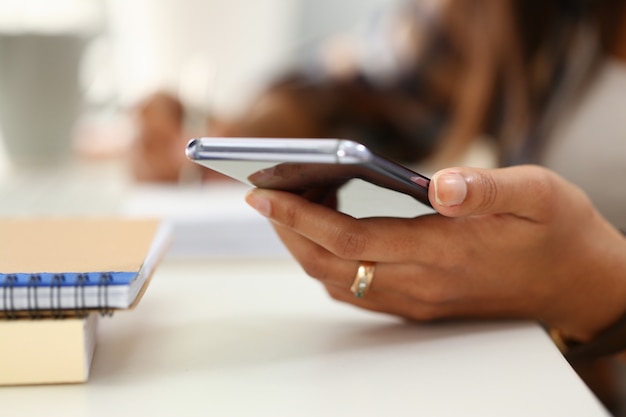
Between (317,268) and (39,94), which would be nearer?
(317,268)

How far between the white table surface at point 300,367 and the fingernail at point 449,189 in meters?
0.09

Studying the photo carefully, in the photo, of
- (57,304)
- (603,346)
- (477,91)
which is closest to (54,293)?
(57,304)

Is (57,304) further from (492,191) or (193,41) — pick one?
(193,41)

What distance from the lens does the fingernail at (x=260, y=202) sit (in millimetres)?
340

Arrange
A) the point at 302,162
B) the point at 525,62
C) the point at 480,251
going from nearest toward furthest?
the point at 302,162, the point at 480,251, the point at 525,62

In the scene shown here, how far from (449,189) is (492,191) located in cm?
3

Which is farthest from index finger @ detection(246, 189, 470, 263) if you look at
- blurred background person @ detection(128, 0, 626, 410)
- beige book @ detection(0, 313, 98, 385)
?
blurred background person @ detection(128, 0, 626, 410)

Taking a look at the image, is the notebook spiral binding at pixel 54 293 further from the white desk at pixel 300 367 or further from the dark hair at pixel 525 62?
the dark hair at pixel 525 62

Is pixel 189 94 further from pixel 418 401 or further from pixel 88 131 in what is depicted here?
pixel 418 401

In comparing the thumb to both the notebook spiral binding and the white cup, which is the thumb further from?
the white cup

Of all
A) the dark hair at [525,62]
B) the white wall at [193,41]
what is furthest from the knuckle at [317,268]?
the white wall at [193,41]

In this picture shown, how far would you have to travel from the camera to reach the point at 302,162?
0.28 meters

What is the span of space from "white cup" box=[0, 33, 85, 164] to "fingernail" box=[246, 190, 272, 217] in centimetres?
70

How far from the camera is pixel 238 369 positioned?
0.36m
